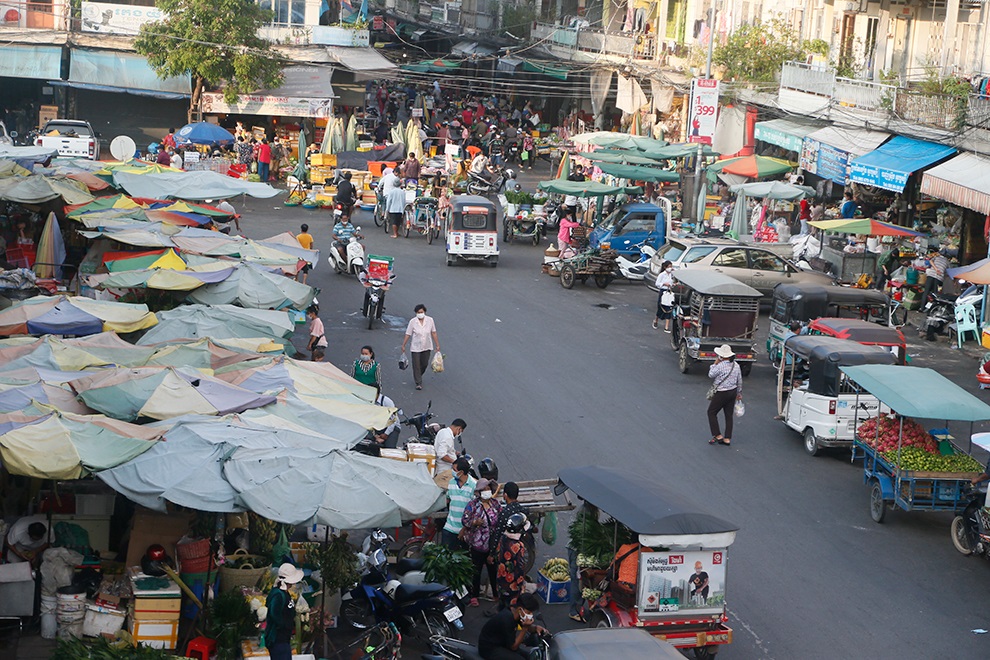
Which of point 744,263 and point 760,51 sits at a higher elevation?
point 760,51

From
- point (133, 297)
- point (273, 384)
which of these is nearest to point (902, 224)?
point (133, 297)

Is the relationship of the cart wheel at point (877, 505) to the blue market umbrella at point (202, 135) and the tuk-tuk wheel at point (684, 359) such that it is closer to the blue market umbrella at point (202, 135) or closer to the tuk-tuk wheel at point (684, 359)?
the tuk-tuk wheel at point (684, 359)

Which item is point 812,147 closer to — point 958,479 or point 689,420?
point 689,420

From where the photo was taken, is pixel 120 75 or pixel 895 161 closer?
pixel 895 161

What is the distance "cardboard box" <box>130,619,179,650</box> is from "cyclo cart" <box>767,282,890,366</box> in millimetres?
13200

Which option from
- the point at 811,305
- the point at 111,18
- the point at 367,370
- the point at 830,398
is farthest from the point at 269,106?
the point at 830,398

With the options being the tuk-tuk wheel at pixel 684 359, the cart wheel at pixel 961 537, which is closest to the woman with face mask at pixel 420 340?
the tuk-tuk wheel at pixel 684 359

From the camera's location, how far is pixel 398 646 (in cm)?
1080

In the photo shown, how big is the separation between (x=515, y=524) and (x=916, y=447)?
18.3 ft

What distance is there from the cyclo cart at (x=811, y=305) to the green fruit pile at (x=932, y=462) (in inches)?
263

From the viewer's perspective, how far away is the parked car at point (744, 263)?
26.4m

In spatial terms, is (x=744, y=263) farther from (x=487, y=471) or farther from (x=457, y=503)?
(x=457, y=503)

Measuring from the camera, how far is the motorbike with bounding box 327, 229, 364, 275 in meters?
27.0

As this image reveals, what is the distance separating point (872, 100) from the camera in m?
32.2
